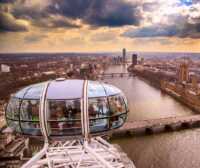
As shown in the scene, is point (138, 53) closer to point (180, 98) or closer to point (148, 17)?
point (148, 17)

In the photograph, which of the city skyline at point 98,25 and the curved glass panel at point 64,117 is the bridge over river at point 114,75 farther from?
the curved glass panel at point 64,117

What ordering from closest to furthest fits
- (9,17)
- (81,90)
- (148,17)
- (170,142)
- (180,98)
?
(81,90) < (9,17) < (170,142) < (148,17) < (180,98)

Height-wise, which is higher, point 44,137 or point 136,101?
point 44,137

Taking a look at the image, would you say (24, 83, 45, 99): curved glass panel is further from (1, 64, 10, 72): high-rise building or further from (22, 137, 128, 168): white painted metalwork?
(1, 64, 10, 72): high-rise building

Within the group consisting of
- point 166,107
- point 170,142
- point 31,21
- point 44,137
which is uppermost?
point 31,21

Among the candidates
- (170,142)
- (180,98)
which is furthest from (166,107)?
(170,142)

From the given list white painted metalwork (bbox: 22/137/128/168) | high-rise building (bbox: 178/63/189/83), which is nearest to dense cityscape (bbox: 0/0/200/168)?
high-rise building (bbox: 178/63/189/83)
